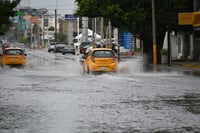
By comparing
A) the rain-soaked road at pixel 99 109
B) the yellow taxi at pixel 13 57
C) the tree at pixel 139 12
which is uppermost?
the tree at pixel 139 12

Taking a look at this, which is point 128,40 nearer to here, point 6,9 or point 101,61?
point 6,9

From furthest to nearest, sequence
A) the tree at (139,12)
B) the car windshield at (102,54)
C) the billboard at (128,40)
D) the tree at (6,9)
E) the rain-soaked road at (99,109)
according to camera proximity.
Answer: the billboard at (128,40), the tree at (6,9), the tree at (139,12), the car windshield at (102,54), the rain-soaked road at (99,109)

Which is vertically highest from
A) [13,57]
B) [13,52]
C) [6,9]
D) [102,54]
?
[6,9]

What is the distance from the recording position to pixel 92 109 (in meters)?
15.9

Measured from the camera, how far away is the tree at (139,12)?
45719 mm

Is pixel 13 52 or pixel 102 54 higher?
pixel 102 54

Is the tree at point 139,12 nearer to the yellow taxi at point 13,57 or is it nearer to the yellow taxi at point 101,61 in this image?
the yellow taxi at point 13,57

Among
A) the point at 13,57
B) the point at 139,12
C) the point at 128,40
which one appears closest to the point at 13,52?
the point at 13,57

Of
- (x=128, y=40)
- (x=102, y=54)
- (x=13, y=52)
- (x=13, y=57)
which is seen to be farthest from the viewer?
(x=128, y=40)

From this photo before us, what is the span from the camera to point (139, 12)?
45.8 metres

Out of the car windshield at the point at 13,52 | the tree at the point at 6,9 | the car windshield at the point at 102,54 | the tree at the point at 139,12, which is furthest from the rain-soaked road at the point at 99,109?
the tree at the point at 6,9

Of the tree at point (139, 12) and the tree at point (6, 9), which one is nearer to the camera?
the tree at point (139, 12)

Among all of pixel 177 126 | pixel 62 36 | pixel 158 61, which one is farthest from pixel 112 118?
pixel 62 36

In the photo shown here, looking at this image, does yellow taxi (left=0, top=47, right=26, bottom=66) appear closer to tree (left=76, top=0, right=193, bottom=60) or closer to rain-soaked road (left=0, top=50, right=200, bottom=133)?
tree (left=76, top=0, right=193, bottom=60)
